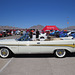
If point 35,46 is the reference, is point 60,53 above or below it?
below

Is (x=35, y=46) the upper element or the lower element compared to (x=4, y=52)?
upper

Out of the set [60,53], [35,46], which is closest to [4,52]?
[35,46]

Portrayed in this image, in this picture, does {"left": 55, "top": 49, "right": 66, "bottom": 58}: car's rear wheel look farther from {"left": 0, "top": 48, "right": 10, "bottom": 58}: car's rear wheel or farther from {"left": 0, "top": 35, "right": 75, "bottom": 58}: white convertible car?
{"left": 0, "top": 48, "right": 10, "bottom": 58}: car's rear wheel

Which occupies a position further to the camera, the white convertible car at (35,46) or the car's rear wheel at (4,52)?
the car's rear wheel at (4,52)

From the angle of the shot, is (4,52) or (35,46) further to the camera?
(4,52)

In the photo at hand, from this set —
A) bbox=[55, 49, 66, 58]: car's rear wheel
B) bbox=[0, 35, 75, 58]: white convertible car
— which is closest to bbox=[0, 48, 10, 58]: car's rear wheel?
bbox=[0, 35, 75, 58]: white convertible car

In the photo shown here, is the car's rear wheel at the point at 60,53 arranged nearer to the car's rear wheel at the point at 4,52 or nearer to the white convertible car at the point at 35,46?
the white convertible car at the point at 35,46

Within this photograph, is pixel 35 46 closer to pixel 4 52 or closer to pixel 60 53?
pixel 60 53

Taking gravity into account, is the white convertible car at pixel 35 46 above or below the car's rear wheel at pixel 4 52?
above

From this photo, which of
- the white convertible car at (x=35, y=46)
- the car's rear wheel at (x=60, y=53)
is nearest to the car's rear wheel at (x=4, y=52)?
the white convertible car at (x=35, y=46)

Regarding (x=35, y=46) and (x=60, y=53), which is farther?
(x=60, y=53)
